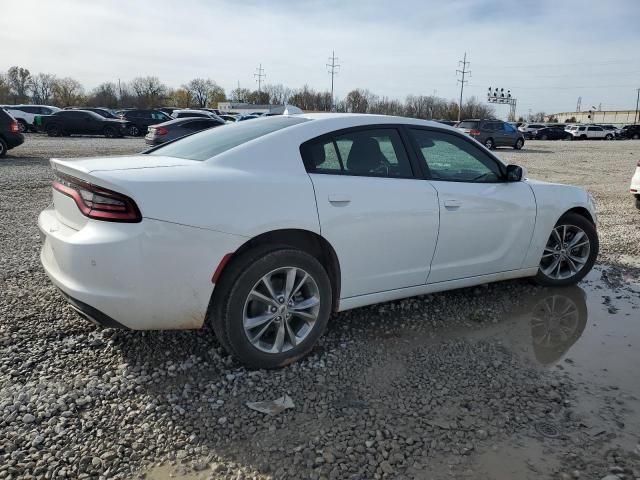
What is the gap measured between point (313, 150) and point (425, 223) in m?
0.99

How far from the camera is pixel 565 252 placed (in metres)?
4.97

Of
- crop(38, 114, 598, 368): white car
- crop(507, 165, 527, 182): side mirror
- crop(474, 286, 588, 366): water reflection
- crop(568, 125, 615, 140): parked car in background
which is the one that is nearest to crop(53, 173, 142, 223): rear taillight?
crop(38, 114, 598, 368): white car

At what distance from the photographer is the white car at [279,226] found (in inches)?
113

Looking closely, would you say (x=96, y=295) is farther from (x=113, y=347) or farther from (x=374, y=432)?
(x=374, y=432)

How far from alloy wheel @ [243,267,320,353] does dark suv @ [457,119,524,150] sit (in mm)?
25094

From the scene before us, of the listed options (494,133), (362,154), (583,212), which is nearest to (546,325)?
(583,212)

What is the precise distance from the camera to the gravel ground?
2471mm

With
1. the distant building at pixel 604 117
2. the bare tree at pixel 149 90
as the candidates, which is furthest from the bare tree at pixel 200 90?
the distant building at pixel 604 117

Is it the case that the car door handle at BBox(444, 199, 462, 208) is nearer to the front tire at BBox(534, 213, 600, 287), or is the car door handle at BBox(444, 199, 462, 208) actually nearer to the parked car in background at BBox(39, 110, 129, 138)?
the front tire at BBox(534, 213, 600, 287)

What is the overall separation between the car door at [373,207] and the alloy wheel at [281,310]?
0.29 m

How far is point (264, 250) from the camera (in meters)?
3.14

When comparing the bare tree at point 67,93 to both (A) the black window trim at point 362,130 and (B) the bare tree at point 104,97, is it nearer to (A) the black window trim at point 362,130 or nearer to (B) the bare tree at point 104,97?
(B) the bare tree at point 104,97

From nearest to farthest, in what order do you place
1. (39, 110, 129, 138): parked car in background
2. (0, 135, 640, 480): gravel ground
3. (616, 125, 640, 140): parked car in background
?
(0, 135, 640, 480): gravel ground → (39, 110, 129, 138): parked car in background → (616, 125, 640, 140): parked car in background

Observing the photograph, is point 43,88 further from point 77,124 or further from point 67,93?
point 77,124
